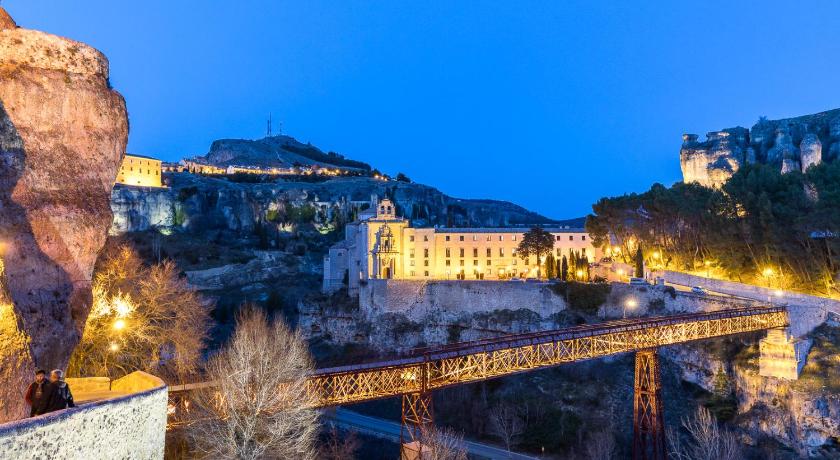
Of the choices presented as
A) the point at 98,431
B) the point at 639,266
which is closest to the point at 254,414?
the point at 98,431

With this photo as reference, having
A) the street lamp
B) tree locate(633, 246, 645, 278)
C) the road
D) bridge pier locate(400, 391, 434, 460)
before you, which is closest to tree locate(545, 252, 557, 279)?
tree locate(633, 246, 645, 278)

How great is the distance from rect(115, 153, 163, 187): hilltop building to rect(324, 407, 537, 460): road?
233ft

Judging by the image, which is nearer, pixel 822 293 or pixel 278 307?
pixel 822 293

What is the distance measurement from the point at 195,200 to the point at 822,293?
90.8 metres

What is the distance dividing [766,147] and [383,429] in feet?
233

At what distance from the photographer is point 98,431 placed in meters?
9.84

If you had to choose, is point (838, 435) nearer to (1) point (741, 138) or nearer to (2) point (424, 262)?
(2) point (424, 262)

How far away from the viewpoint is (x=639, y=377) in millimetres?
27906

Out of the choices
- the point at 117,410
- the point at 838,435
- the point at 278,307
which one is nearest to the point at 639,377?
the point at 838,435

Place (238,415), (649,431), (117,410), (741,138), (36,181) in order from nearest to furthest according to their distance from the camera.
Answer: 1. (117,410)
2. (36,181)
3. (238,415)
4. (649,431)
5. (741,138)

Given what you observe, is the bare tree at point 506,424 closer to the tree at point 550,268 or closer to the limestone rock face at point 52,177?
the tree at point 550,268

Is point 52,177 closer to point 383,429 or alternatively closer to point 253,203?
point 383,429

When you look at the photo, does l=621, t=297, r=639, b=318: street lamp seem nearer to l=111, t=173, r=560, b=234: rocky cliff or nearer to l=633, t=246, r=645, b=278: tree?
l=633, t=246, r=645, b=278: tree

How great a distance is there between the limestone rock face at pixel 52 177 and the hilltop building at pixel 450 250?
146ft
